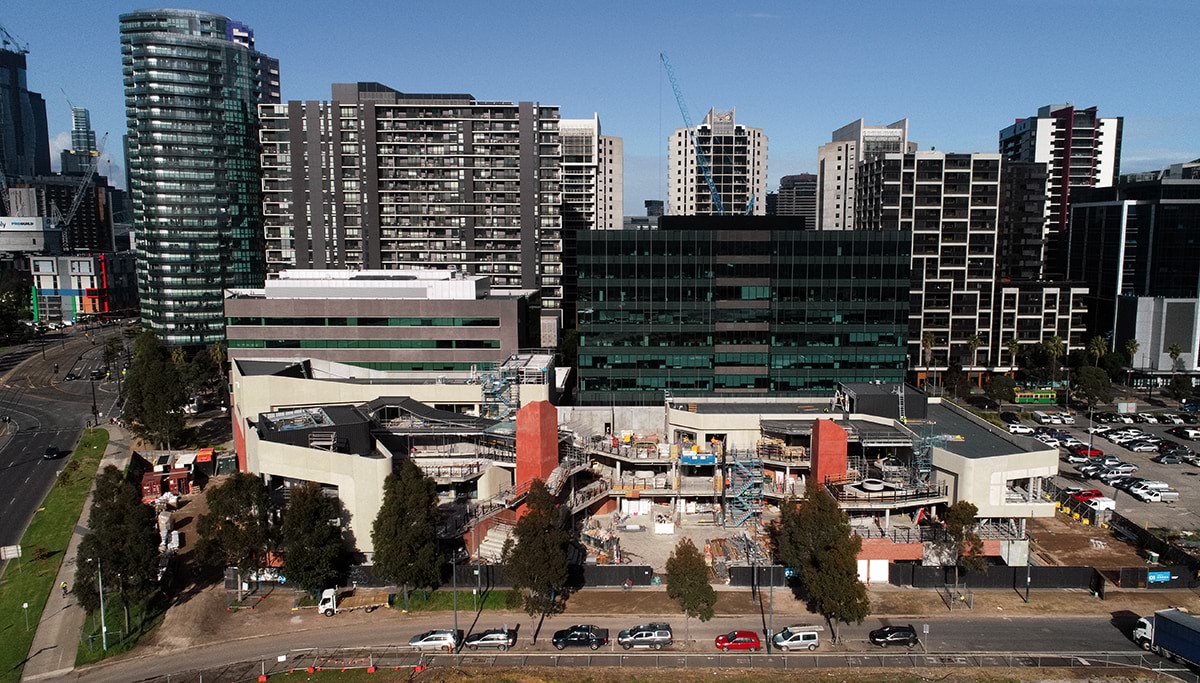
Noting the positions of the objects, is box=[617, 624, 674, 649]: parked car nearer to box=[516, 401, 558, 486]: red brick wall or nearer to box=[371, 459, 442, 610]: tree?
box=[371, 459, 442, 610]: tree

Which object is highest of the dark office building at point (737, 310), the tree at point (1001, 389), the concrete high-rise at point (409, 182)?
the concrete high-rise at point (409, 182)

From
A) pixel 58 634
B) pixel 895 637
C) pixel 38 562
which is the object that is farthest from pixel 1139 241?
pixel 38 562

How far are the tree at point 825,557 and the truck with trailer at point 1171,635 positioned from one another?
14933mm

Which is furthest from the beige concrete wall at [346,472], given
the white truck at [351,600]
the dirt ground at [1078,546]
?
the dirt ground at [1078,546]

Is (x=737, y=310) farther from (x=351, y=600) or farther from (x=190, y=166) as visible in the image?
(x=190, y=166)

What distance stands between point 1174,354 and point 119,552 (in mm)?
125650

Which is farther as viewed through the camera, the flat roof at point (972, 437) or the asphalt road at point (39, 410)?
the asphalt road at point (39, 410)

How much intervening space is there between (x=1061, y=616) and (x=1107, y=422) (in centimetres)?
6102

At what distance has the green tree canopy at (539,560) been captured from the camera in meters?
47.2

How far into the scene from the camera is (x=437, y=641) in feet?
150

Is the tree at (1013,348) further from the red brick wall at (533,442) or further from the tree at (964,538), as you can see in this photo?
the red brick wall at (533,442)

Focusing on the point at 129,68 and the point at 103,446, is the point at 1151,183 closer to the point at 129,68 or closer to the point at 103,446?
the point at 103,446

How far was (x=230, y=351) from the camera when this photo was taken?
3462 inches

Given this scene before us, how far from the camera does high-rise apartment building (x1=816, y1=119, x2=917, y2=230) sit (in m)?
150
